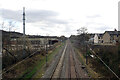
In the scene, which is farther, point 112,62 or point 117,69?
point 112,62

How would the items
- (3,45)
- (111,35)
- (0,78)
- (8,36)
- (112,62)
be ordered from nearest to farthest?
1. (0,78)
2. (3,45)
3. (8,36)
4. (112,62)
5. (111,35)

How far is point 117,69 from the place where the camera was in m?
13.7

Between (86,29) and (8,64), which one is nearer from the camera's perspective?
(8,64)

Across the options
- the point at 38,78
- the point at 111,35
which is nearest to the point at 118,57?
the point at 38,78

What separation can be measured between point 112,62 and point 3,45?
43.5ft

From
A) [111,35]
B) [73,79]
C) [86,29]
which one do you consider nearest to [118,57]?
[73,79]

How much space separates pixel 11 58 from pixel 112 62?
12.5m

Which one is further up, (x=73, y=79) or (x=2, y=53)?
(x=2, y=53)

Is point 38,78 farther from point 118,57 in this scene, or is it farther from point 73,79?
point 118,57

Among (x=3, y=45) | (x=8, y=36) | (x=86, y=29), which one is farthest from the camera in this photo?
(x=86, y=29)

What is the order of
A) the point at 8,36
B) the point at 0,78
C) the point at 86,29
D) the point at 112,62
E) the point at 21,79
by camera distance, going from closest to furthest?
the point at 0,78
the point at 21,79
the point at 8,36
the point at 112,62
the point at 86,29

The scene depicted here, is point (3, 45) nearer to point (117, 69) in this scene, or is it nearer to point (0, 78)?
point (0, 78)

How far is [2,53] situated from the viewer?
12.7 meters

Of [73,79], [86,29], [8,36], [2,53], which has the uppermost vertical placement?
[86,29]
